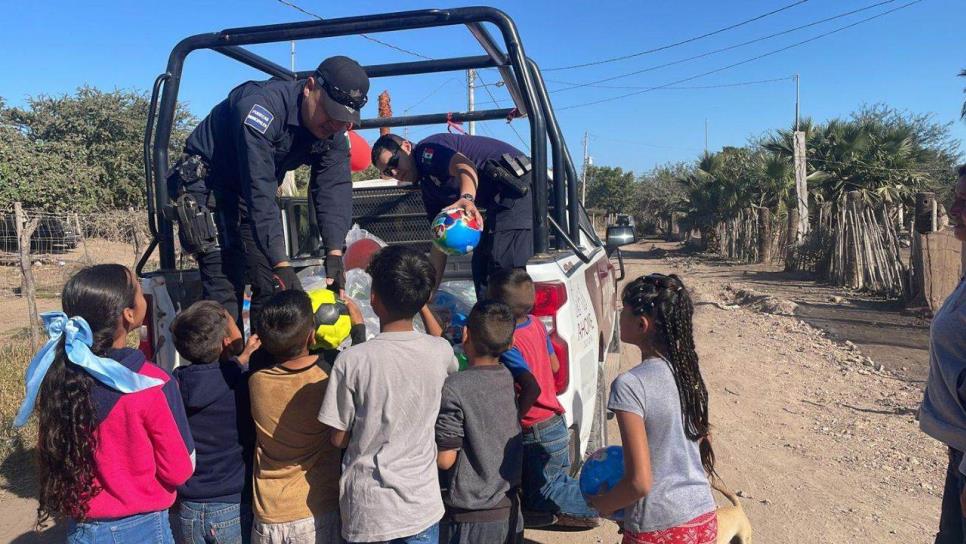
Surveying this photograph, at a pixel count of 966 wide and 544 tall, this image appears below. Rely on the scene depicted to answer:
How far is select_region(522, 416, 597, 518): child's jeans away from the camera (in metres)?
2.79

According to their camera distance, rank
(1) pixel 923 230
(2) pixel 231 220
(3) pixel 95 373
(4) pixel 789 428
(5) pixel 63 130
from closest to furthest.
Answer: (3) pixel 95 373 < (2) pixel 231 220 < (4) pixel 789 428 < (1) pixel 923 230 < (5) pixel 63 130

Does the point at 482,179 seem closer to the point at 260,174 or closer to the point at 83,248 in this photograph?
the point at 260,174

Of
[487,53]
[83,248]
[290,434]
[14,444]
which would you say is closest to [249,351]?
[290,434]

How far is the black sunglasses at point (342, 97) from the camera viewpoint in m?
3.17

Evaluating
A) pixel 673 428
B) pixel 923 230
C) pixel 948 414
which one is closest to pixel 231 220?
pixel 673 428

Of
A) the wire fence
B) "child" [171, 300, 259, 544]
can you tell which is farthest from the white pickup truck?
the wire fence

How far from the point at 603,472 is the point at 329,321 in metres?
1.18

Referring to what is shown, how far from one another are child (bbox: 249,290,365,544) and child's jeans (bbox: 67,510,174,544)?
345mm

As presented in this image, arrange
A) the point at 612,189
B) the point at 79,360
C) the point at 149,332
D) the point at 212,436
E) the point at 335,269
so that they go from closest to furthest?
the point at 79,360, the point at 212,436, the point at 335,269, the point at 149,332, the point at 612,189

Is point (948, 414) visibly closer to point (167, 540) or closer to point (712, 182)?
point (167, 540)

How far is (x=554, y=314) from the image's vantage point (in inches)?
122

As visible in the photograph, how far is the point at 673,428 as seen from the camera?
221cm

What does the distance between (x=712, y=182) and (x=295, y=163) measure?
2403 centimetres

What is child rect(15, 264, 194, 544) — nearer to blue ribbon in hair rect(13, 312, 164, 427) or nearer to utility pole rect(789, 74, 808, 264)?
blue ribbon in hair rect(13, 312, 164, 427)
